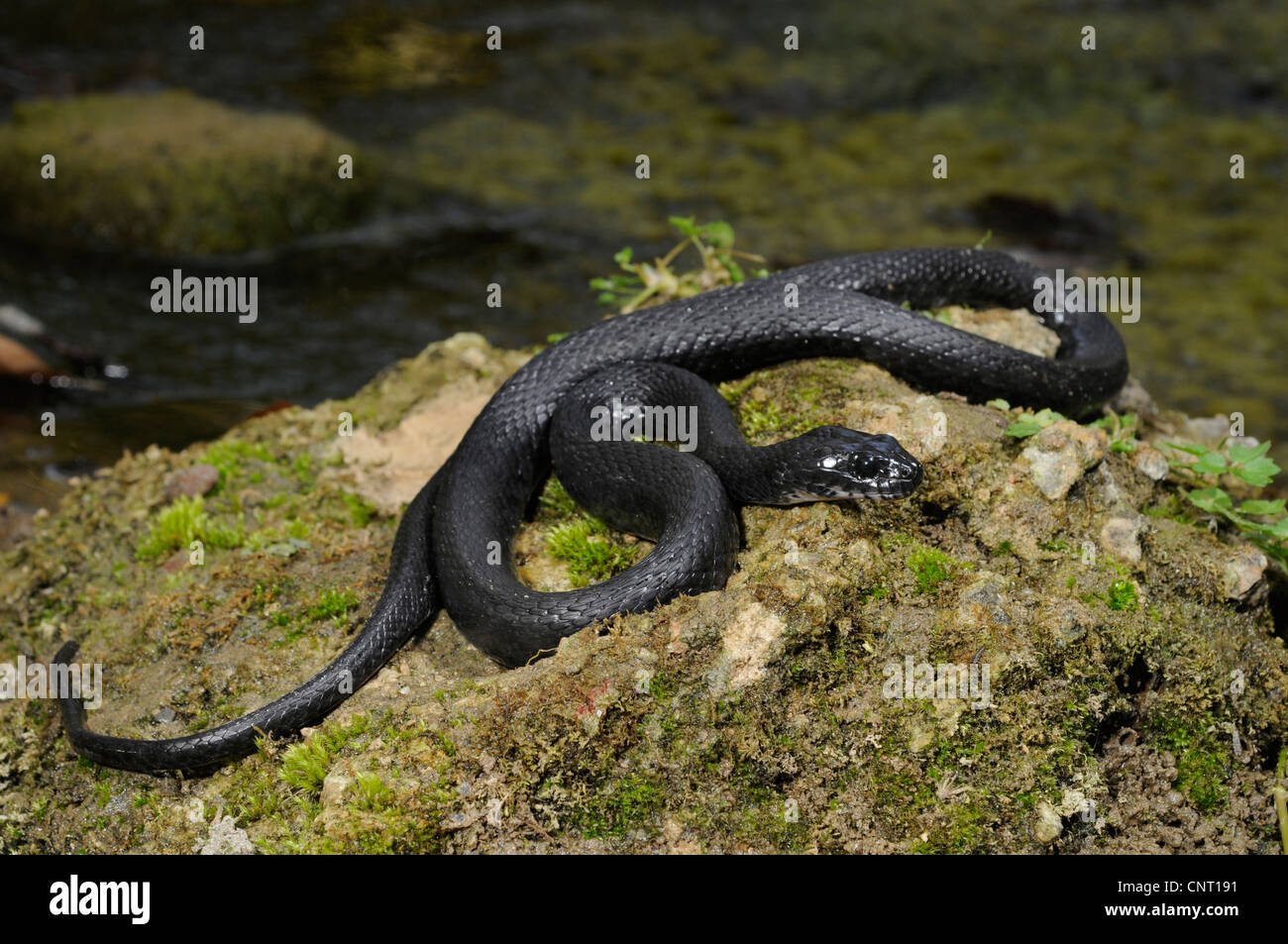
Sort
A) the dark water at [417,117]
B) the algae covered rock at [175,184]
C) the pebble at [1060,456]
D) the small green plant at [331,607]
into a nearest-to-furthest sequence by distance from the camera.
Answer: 1. the pebble at [1060,456]
2. the small green plant at [331,607]
3. the dark water at [417,117]
4. the algae covered rock at [175,184]

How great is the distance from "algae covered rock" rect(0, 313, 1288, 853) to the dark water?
3.90 m

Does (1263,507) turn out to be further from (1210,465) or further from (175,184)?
(175,184)

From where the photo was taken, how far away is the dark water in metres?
10.4

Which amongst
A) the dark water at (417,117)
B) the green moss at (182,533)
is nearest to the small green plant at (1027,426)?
the green moss at (182,533)

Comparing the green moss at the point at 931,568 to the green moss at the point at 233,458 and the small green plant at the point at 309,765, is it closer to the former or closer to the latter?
the small green plant at the point at 309,765

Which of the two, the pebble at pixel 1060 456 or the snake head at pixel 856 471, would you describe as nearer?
the snake head at pixel 856 471

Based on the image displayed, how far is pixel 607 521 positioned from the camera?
5613 millimetres

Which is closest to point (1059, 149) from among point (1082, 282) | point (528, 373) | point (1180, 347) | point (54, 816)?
point (1180, 347)

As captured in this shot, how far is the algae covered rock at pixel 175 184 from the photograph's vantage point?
1279cm

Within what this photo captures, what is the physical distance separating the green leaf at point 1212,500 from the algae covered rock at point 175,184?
11.1m

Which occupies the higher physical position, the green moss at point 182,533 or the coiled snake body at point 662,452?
the coiled snake body at point 662,452

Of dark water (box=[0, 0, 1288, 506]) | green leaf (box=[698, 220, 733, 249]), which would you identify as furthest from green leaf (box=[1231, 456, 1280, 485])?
dark water (box=[0, 0, 1288, 506])

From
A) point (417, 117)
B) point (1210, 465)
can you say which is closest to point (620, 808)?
point (1210, 465)

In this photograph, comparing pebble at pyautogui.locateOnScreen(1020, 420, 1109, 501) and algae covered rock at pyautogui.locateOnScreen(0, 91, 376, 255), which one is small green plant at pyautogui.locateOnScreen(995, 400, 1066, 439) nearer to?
pebble at pyautogui.locateOnScreen(1020, 420, 1109, 501)
